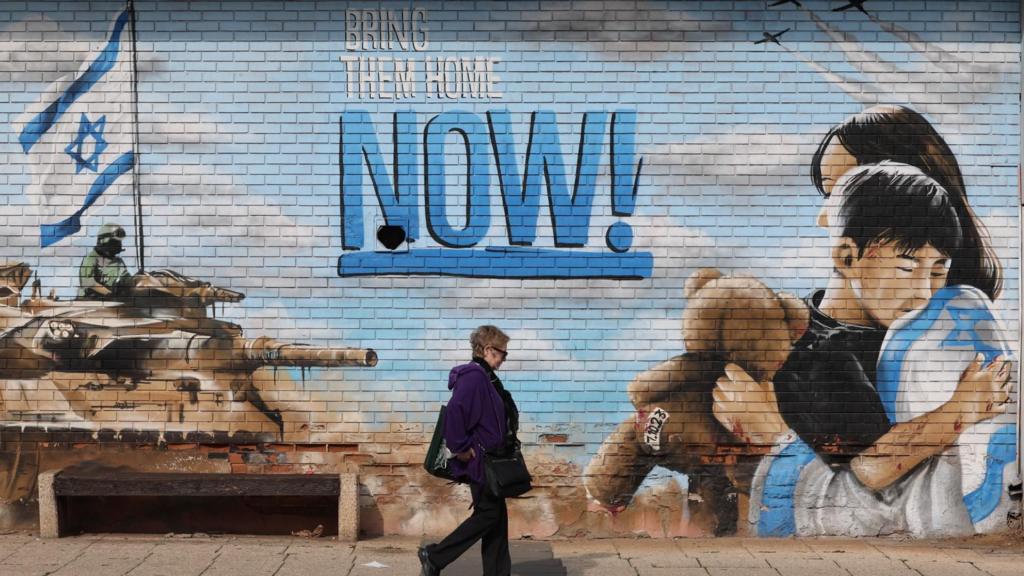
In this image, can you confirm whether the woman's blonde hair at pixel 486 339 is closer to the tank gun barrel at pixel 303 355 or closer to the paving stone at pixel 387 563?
the paving stone at pixel 387 563

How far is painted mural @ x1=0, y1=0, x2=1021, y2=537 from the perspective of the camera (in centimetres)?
867

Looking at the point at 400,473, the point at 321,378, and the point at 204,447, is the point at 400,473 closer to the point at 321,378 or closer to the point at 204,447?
the point at 321,378

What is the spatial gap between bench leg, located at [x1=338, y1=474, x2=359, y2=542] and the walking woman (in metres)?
1.41

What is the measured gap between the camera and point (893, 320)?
8.67 metres

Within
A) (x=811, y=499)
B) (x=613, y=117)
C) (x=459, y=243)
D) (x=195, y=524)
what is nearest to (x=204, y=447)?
(x=195, y=524)

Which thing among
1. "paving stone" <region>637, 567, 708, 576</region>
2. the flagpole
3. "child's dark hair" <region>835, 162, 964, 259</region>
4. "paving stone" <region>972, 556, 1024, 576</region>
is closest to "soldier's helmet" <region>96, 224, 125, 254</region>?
the flagpole

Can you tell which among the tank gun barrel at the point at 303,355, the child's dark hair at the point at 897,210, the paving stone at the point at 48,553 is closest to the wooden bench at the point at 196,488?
the paving stone at the point at 48,553

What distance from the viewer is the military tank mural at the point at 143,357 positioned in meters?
8.70

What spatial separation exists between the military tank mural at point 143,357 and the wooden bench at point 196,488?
497mm

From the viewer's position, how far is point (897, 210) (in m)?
8.70

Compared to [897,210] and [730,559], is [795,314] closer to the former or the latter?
[897,210]

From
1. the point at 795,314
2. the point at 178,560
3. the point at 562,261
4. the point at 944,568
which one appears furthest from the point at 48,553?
the point at 944,568

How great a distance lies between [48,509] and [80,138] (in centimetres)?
272

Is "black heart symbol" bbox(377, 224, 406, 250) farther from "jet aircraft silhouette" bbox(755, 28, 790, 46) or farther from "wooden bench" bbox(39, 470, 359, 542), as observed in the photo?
"jet aircraft silhouette" bbox(755, 28, 790, 46)
